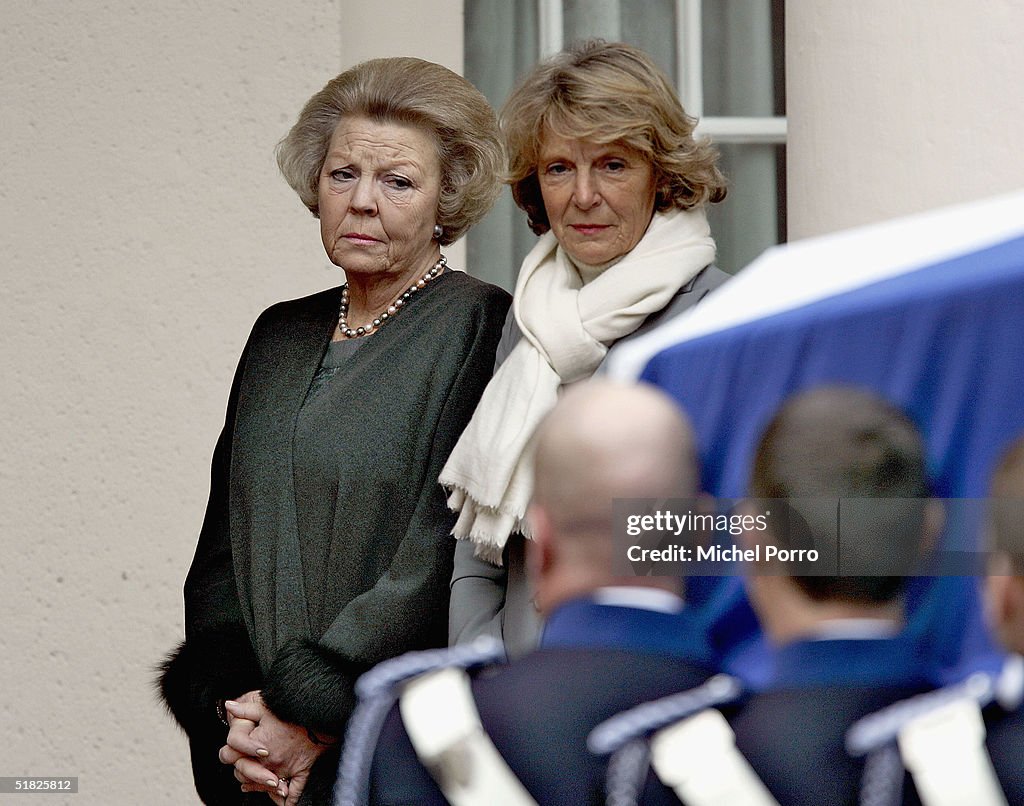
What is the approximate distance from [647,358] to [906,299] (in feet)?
1.35

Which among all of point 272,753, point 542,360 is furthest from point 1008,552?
point 272,753

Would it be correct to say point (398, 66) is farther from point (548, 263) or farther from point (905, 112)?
point (905, 112)

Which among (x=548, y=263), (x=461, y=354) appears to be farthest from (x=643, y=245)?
(x=461, y=354)

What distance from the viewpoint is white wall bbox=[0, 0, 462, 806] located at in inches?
175

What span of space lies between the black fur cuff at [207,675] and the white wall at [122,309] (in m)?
1.24

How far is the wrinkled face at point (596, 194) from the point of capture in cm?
289

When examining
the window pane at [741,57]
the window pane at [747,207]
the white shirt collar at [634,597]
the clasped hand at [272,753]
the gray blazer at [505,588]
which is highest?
the window pane at [741,57]

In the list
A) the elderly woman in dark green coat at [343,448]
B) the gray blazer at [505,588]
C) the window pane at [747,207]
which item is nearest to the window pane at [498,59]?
the window pane at [747,207]

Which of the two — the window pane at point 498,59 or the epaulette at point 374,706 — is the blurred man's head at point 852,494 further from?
the window pane at point 498,59

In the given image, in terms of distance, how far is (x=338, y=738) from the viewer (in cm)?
298

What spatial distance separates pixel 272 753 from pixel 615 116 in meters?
1.37

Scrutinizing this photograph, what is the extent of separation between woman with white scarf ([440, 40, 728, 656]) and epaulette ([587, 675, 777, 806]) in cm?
120

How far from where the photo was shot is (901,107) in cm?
336
